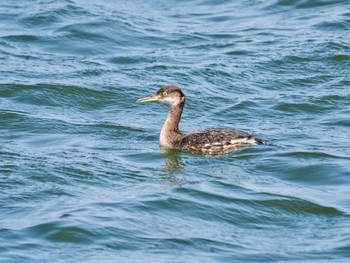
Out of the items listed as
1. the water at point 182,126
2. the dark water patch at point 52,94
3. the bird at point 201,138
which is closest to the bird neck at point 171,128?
the bird at point 201,138

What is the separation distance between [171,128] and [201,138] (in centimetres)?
75

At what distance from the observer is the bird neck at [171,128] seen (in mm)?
15250

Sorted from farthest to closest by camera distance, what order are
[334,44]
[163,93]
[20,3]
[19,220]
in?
[20,3] < [334,44] < [163,93] < [19,220]

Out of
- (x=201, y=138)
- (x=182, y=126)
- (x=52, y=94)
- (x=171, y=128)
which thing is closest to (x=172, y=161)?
(x=201, y=138)

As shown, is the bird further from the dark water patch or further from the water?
the dark water patch

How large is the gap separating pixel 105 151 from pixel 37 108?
112 inches

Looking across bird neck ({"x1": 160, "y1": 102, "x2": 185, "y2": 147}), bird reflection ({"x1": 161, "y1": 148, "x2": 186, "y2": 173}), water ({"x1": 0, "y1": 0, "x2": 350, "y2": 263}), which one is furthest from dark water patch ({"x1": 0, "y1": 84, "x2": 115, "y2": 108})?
bird reflection ({"x1": 161, "y1": 148, "x2": 186, "y2": 173})

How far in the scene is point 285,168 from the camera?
14195 mm

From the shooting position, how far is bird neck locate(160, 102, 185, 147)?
1525 cm

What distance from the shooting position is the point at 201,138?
14859 millimetres

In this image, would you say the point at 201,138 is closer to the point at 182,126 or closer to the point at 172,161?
the point at 172,161

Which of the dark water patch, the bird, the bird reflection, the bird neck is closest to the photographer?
the bird reflection

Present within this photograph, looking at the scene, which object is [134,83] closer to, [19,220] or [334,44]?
[334,44]

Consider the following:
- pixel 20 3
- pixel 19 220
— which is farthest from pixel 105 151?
pixel 20 3
